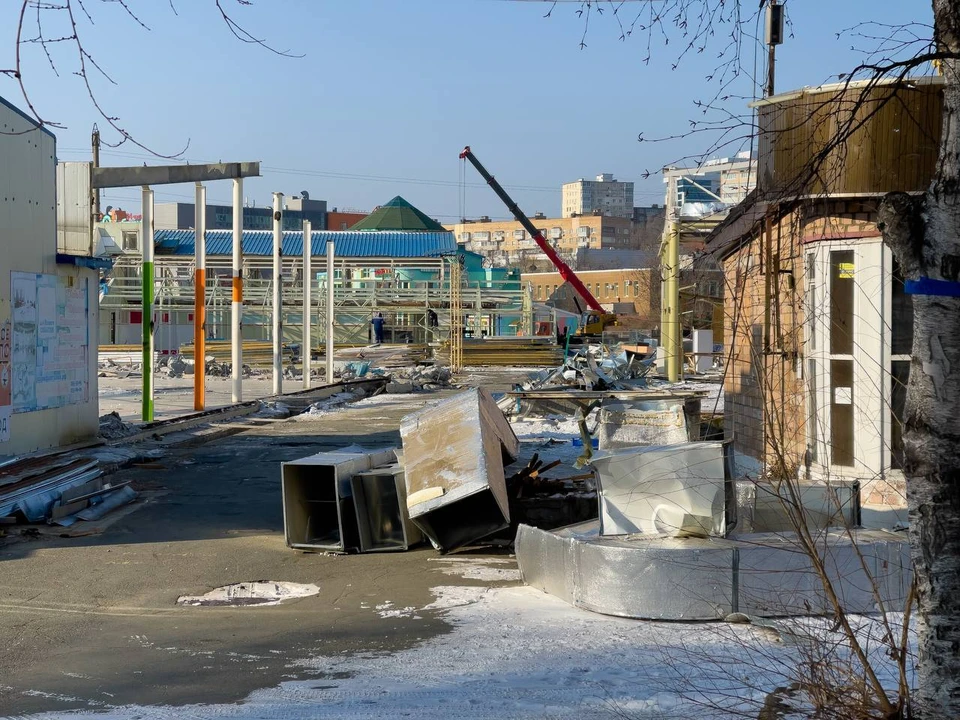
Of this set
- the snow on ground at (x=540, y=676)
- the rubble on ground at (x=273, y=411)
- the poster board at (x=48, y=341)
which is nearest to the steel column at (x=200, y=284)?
the rubble on ground at (x=273, y=411)

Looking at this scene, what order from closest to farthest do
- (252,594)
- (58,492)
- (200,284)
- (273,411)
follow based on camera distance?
(252,594)
(58,492)
(200,284)
(273,411)

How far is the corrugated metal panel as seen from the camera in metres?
15.3

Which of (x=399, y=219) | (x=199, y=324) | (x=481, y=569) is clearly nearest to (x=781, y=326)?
(x=481, y=569)

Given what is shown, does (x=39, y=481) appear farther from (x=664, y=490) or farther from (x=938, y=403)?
(x=938, y=403)

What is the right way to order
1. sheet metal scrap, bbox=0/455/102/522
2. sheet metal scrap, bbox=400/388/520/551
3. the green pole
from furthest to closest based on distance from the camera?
the green pole
sheet metal scrap, bbox=0/455/102/522
sheet metal scrap, bbox=400/388/520/551

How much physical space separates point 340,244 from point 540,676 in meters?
61.5

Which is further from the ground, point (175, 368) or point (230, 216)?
point (230, 216)

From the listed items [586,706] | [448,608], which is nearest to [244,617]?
[448,608]

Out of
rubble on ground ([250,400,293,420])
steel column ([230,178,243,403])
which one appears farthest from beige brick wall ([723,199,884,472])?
steel column ([230,178,243,403])

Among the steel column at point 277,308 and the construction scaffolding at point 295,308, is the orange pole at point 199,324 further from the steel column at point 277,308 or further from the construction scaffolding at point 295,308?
the construction scaffolding at point 295,308

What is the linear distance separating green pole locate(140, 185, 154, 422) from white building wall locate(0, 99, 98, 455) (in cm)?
196

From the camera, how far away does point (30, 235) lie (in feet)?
46.1

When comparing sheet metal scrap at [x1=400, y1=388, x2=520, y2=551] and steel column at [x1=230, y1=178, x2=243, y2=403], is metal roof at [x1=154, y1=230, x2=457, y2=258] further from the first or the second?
sheet metal scrap at [x1=400, y1=388, x2=520, y2=551]

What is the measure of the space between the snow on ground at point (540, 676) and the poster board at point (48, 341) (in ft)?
30.2
